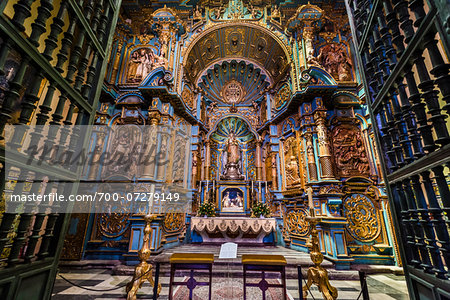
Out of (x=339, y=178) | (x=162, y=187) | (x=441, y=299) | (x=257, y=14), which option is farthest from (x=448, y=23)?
(x=257, y=14)

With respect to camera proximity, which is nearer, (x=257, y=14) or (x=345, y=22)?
(x=345, y=22)

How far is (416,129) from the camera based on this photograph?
141cm

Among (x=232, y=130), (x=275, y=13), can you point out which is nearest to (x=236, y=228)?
(x=232, y=130)

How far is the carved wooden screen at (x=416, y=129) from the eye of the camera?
47.1 inches

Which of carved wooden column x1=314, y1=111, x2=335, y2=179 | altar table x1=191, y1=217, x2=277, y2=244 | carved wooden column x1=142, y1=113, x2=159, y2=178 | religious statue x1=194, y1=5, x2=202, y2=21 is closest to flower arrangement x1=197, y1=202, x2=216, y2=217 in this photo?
altar table x1=191, y1=217, x2=277, y2=244

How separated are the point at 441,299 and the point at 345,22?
28.9ft

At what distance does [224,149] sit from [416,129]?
748cm

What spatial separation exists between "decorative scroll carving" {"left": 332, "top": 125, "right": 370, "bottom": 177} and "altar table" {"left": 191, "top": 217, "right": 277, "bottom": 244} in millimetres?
2722

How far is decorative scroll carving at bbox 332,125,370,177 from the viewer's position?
5746 millimetres

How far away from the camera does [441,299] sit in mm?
1250

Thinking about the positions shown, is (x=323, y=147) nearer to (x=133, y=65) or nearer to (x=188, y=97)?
(x=188, y=97)

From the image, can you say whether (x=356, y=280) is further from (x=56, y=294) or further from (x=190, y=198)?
(x=56, y=294)

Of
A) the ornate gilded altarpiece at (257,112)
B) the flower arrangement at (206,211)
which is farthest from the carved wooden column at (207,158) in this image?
the flower arrangement at (206,211)

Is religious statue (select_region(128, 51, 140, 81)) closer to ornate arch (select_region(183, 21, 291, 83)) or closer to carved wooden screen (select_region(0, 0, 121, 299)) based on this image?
ornate arch (select_region(183, 21, 291, 83))
